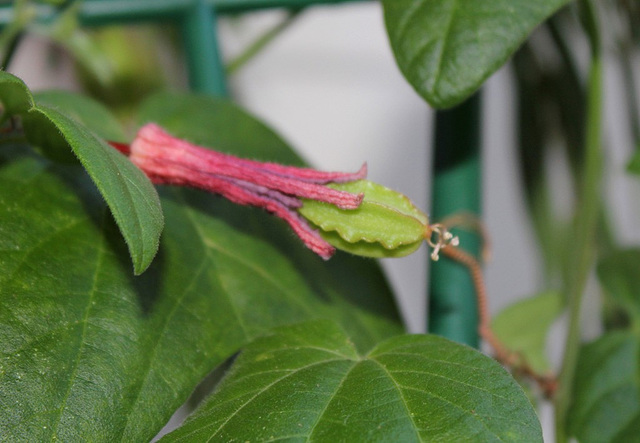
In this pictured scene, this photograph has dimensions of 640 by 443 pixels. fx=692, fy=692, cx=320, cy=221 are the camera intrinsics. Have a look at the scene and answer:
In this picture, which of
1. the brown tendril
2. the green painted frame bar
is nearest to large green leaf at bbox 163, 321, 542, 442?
the brown tendril

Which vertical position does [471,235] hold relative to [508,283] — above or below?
above

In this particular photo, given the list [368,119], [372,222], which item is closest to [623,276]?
[372,222]

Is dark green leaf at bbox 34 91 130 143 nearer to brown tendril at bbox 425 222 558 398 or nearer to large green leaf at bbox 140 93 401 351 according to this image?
large green leaf at bbox 140 93 401 351

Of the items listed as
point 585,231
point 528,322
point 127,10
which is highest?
point 127,10

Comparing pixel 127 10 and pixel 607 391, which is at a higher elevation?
pixel 127 10

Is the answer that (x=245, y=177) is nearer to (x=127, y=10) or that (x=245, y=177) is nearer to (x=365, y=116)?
(x=127, y=10)

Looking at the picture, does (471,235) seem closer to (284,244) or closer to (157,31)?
(284,244)

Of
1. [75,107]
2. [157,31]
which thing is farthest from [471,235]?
[157,31]
